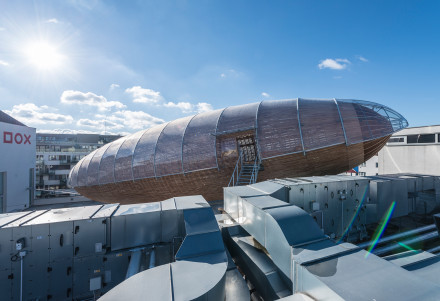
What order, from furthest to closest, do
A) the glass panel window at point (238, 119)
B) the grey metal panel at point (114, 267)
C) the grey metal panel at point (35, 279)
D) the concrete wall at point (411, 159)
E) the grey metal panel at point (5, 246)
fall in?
the concrete wall at point (411, 159) → the glass panel window at point (238, 119) → the grey metal panel at point (114, 267) → the grey metal panel at point (35, 279) → the grey metal panel at point (5, 246)

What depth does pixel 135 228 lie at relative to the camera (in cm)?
468

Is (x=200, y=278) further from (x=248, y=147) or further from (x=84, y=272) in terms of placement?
(x=248, y=147)

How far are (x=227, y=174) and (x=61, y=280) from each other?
11.8 metres

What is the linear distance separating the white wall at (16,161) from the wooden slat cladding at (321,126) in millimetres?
31630

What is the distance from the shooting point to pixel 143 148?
1814 cm

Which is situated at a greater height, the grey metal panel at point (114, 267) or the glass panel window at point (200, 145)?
the glass panel window at point (200, 145)

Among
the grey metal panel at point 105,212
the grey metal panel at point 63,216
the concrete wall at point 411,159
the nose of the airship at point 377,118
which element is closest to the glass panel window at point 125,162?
the grey metal panel at point 63,216

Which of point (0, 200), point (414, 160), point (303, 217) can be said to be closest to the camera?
point (303, 217)

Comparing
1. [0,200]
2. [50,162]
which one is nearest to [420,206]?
[0,200]

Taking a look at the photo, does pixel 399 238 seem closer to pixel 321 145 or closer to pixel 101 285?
pixel 321 145

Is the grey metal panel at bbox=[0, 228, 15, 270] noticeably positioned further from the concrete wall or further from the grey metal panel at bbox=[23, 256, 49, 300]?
the concrete wall

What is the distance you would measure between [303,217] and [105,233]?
177 inches

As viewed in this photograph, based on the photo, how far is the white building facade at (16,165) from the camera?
862 inches

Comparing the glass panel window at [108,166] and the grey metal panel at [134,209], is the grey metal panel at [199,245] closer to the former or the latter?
the grey metal panel at [134,209]
